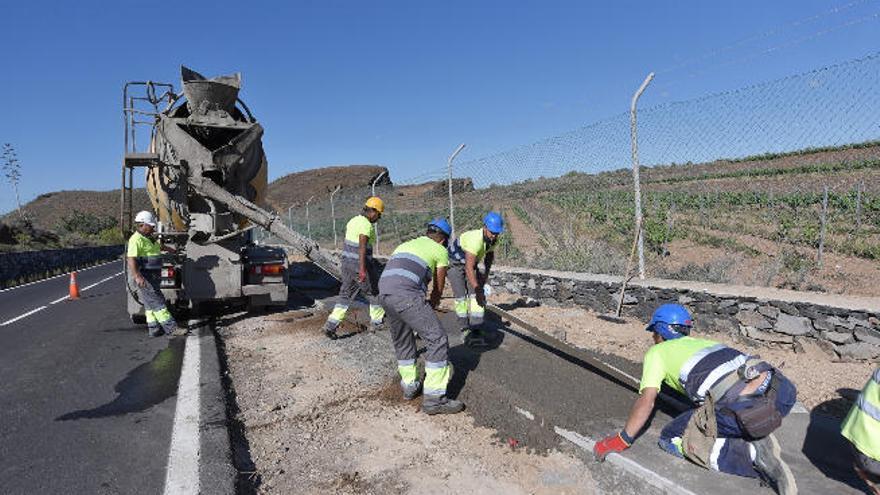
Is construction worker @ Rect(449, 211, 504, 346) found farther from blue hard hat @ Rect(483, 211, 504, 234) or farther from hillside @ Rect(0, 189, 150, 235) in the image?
hillside @ Rect(0, 189, 150, 235)

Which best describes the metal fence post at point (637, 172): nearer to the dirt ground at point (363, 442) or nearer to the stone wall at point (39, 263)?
the dirt ground at point (363, 442)

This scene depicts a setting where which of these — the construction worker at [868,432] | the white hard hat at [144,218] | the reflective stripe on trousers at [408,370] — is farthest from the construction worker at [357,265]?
the construction worker at [868,432]

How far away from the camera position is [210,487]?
111 inches

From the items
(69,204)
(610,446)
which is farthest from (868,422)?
(69,204)

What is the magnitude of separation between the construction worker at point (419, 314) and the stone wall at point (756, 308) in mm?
3322

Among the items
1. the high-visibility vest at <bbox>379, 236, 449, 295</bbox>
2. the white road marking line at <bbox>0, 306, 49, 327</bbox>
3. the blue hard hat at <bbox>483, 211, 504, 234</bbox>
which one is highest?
the blue hard hat at <bbox>483, 211, 504, 234</bbox>

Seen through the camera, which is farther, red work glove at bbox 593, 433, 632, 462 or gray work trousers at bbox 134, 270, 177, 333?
gray work trousers at bbox 134, 270, 177, 333

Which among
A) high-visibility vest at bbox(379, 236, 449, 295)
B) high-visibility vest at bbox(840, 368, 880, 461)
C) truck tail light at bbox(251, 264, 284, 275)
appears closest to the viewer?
high-visibility vest at bbox(840, 368, 880, 461)

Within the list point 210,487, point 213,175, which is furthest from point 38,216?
point 210,487

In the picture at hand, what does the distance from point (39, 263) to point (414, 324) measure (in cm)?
1996

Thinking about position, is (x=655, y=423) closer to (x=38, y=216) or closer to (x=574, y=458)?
(x=574, y=458)

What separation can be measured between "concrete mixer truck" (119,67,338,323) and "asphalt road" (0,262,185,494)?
37.2 inches

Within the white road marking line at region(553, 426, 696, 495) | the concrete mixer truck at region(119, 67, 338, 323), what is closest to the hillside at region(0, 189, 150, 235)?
the concrete mixer truck at region(119, 67, 338, 323)

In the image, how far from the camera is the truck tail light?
24.6 feet
